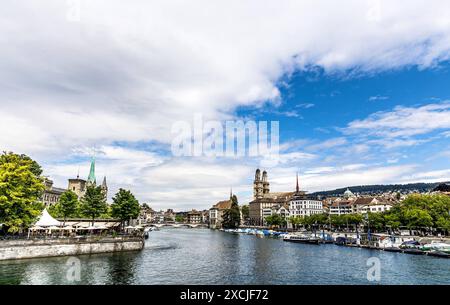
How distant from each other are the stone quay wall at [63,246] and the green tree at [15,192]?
3815 millimetres

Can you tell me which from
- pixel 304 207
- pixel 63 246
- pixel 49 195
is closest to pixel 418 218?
pixel 63 246

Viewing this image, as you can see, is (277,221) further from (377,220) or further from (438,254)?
(438,254)

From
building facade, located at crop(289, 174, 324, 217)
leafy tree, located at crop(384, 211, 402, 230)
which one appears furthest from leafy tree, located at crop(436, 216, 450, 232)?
building facade, located at crop(289, 174, 324, 217)

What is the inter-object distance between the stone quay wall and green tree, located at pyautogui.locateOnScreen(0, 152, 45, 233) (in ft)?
12.5

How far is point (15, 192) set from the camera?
4572 cm

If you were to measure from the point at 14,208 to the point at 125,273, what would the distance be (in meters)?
22.4

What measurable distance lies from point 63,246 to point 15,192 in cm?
1115

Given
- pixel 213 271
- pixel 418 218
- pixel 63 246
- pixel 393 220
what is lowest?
pixel 213 271

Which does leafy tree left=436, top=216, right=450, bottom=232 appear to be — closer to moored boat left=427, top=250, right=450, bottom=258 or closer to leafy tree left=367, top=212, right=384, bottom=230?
leafy tree left=367, top=212, right=384, bottom=230

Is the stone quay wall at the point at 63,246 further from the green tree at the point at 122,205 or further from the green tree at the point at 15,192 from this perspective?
the green tree at the point at 122,205
